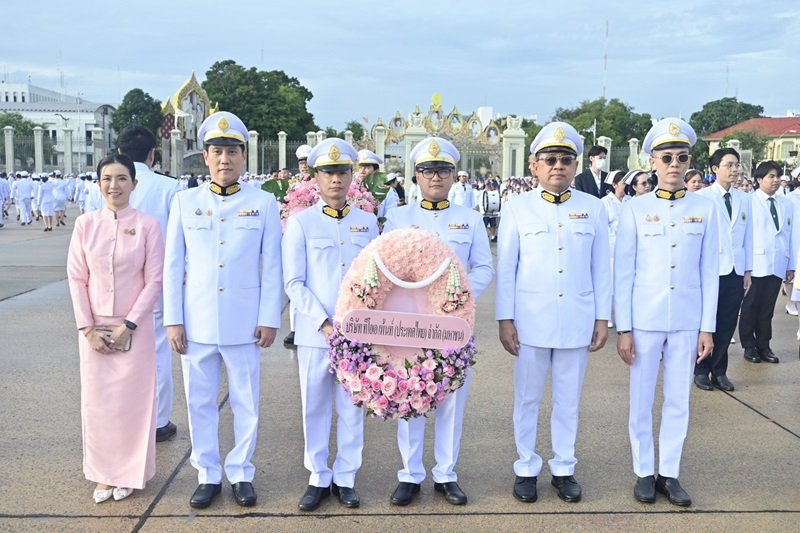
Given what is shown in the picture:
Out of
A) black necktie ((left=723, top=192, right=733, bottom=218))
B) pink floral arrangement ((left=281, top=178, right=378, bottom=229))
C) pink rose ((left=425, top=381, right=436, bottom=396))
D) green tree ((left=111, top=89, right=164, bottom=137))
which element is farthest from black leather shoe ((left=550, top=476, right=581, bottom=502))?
green tree ((left=111, top=89, right=164, bottom=137))

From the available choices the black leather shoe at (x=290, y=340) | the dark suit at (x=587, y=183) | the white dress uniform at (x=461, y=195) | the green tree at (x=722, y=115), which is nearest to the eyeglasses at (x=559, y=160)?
the black leather shoe at (x=290, y=340)

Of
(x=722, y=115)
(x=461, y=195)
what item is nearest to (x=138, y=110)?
(x=461, y=195)

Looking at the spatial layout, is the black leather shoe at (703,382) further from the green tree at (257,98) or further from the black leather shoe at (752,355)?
the green tree at (257,98)

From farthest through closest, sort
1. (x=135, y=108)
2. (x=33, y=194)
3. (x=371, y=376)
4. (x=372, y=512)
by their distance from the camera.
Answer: (x=135, y=108) → (x=33, y=194) → (x=372, y=512) → (x=371, y=376)

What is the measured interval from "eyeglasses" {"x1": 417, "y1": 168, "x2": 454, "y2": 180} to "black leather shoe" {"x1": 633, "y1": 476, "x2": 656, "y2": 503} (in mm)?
1986

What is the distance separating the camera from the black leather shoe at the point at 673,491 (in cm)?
392

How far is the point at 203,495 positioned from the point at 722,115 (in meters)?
85.1

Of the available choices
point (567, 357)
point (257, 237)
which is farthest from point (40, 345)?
point (567, 357)

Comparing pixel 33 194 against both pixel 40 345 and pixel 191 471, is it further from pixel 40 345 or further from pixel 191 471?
pixel 191 471

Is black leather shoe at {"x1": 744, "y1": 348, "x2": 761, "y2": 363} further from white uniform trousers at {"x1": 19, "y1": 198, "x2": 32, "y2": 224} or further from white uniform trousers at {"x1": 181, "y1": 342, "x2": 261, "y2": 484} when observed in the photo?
white uniform trousers at {"x1": 19, "y1": 198, "x2": 32, "y2": 224}

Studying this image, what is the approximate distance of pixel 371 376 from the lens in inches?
140

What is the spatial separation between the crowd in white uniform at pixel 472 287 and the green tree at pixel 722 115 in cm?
8063

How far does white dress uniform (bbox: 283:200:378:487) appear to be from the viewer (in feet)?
12.8

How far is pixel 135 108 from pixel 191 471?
6381 cm
